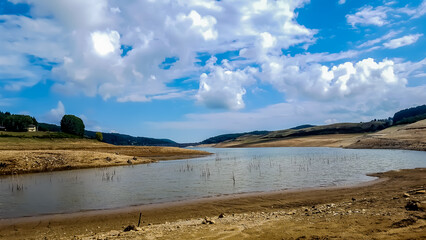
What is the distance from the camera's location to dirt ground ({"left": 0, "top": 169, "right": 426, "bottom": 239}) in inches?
359

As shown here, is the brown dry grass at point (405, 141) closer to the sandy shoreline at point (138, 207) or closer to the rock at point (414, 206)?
the sandy shoreline at point (138, 207)

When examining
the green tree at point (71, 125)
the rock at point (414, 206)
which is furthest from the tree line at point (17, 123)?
the rock at point (414, 206)

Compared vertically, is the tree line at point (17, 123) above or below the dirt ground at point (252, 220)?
above

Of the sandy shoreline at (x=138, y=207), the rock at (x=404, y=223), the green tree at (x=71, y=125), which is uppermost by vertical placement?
the green tree at (x=71, y=125)

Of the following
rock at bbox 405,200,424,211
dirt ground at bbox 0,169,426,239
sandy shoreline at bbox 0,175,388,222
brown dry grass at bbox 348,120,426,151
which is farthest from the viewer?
brown dry grass at bbox 348,120,426,151

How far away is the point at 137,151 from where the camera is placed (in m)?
77.3

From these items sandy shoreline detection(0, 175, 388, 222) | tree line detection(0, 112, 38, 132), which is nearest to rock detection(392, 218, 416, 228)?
sandy shoreline detection(0, 175, 388, 222)

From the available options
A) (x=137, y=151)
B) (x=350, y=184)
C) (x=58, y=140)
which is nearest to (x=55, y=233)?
(x=350, y=184)

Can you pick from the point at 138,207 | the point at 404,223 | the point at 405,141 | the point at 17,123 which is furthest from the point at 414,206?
the point at 17,123

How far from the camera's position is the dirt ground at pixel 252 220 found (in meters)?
9.11

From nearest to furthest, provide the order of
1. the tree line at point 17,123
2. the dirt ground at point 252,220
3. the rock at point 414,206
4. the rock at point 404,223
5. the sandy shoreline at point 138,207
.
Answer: the rock at point 404,223 < the dirt ground at point 252,220 < the rock at point 414,206 < the sandy shoreline at point 138,207 < the tree line at point 17,123

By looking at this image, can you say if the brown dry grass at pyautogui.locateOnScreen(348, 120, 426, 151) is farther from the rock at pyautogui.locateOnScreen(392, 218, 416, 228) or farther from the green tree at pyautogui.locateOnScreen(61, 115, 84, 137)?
the green tree at pyautogui.locateOnScreen(61, 115, 84, 137)

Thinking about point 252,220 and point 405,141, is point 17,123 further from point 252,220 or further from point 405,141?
point 405,141

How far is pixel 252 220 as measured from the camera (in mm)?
11984
